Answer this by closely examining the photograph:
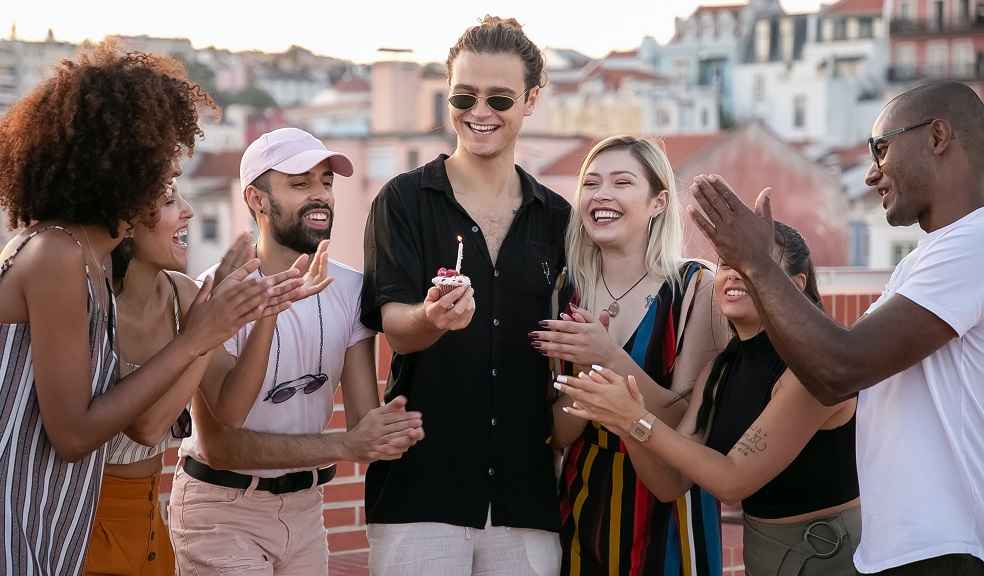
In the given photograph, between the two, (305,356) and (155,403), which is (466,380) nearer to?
(305,356)

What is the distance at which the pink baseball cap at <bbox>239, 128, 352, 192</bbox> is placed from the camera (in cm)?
370

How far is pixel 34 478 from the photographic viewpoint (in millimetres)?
2678

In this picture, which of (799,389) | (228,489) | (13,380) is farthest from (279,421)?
(799,389)

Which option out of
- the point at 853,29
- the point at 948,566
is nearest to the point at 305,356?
the point at 948,566

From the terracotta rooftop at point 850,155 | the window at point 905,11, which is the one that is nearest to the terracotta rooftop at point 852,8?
the window at point 905,11

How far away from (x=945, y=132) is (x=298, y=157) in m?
1.76

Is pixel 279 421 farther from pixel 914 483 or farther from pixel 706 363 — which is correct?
pixel 914 483

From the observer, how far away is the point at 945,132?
2752mm

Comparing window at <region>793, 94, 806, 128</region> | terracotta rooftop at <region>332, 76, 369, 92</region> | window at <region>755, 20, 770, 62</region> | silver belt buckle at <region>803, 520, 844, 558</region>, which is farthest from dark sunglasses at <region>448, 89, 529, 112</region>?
window at <region>755, 20, 770, 62</region>

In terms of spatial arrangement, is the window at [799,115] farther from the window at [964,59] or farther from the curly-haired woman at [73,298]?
the curly-haired woman at [73,298]

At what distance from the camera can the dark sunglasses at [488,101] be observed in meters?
3.69

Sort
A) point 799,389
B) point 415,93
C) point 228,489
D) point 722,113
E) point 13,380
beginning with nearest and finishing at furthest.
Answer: point 13,380, point 799,389, point 228,489, point 415,93, point 722,113

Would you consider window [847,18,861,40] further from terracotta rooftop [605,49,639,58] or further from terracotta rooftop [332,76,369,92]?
terracotta rooftop [332,76,369,92]

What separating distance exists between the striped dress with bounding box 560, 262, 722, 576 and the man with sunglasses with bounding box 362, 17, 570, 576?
0.10 m
